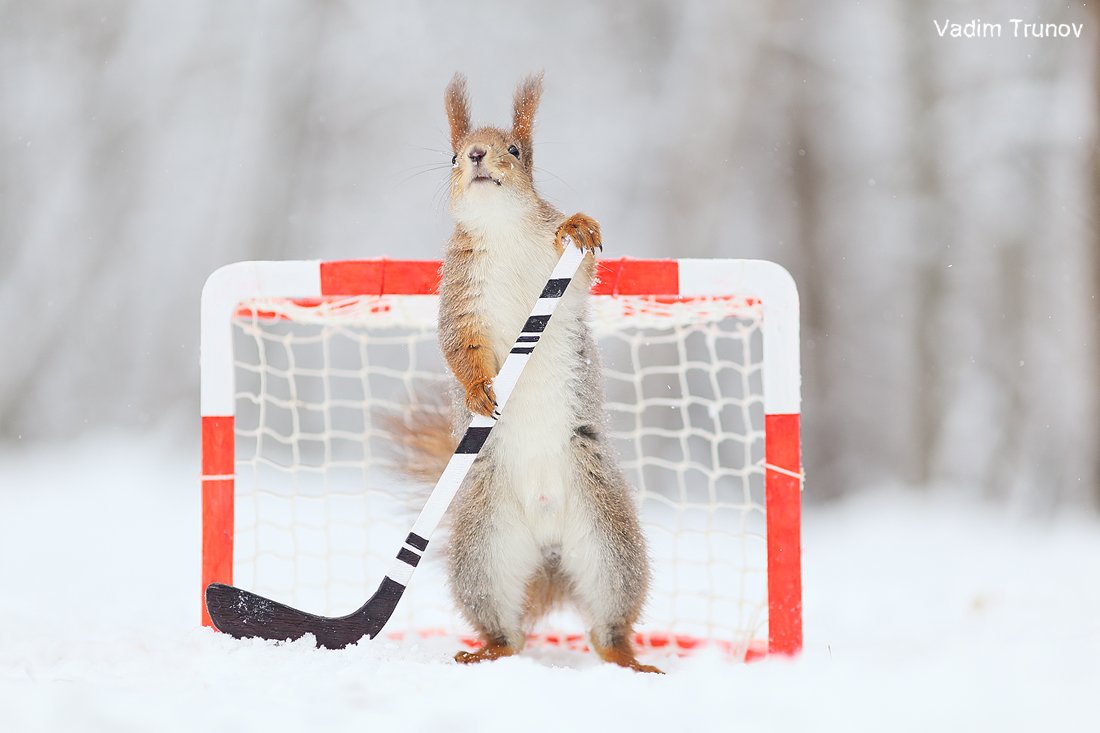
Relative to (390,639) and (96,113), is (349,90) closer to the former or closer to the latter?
(96,113)

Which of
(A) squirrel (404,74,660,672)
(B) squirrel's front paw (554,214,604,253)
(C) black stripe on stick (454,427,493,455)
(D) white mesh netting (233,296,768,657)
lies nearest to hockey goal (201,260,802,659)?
(D) white mesh netting (233,296,768,657)

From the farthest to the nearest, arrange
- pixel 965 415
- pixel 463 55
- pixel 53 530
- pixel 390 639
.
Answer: pixel 463 55
pixel 965 415
pixel 53 530
pixel 390 639

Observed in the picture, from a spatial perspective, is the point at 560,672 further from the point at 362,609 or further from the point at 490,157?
the point at 490,157

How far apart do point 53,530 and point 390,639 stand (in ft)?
9.92

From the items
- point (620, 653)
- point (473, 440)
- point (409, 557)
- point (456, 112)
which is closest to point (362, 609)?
point (409, 557)

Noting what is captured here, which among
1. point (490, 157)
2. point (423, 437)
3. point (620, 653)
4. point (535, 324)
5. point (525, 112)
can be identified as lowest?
point (620, 653)

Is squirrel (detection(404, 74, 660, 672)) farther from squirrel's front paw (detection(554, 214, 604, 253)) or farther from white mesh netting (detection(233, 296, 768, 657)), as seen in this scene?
white mesh netting (detection(233, 296, 768, 657))

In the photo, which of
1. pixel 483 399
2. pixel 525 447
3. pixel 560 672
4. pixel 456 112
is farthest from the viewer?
pixel 456 112

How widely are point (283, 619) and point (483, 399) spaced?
67 cm

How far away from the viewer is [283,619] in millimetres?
2033

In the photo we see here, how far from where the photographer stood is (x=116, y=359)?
6402 mm

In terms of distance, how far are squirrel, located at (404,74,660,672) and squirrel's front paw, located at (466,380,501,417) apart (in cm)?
7

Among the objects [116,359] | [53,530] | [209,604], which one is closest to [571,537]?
[209,604]

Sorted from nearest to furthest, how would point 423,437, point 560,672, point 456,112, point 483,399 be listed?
point 560,672, point 483,399, point 456,112, point 423,437
